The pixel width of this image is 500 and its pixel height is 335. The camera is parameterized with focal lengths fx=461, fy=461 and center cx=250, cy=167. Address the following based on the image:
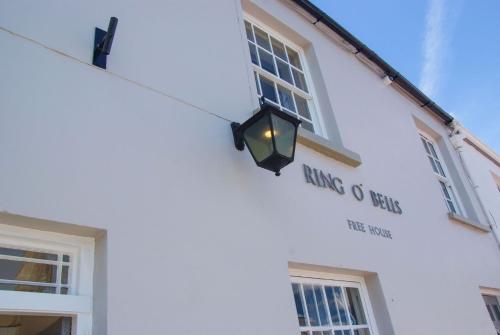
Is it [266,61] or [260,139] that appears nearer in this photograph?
[260,139]

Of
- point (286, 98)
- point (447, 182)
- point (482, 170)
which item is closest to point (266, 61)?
point (286, 98)

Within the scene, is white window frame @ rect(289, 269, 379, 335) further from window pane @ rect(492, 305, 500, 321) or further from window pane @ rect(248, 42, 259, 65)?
window pane @ rect(492, 305, 500, 321)

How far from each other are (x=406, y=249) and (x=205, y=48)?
313cm

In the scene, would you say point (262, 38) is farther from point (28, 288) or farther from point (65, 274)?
point (28, 288)

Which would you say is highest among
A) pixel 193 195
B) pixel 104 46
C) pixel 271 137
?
pixel 104 46

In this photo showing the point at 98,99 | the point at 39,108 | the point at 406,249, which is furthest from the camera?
the point at 406,249

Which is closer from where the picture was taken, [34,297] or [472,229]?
[34,297]

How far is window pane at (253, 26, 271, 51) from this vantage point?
5.52m

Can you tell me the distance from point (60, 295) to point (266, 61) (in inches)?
149

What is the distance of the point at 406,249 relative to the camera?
17.0ft

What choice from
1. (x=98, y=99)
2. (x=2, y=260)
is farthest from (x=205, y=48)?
(x=2, y=260)

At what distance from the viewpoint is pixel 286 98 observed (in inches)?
211

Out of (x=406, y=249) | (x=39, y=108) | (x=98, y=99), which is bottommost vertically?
(x=406, y=249)

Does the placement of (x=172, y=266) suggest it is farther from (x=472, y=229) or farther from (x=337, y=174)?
(x=472, y=229)
